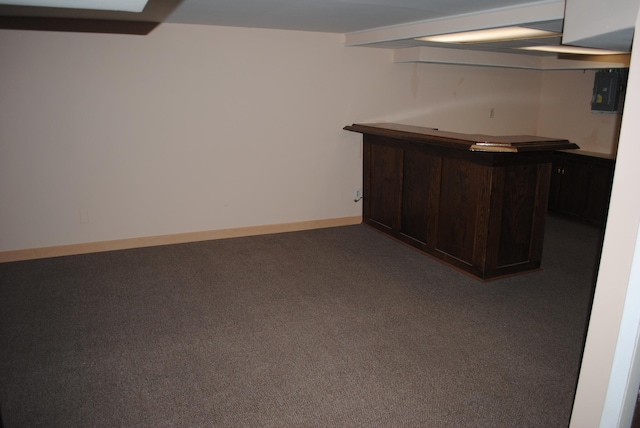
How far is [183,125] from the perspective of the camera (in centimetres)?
465

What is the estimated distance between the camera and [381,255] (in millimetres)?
4488

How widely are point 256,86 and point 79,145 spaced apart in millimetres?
1774

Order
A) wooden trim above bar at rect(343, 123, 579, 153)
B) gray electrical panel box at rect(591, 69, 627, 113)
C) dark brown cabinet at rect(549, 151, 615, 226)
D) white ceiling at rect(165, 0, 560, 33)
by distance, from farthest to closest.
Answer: gray electrical panel box at rect(591, 69, 627, 113)
dark brown cabinet at rect(549, 151, 615, 226)
wooden trim above bar at rect(343, 123, 579, 153)
white ceiling at rect(165, 0, 560, 33)

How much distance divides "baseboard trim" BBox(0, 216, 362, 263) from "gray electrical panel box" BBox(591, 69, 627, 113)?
10.5 ft

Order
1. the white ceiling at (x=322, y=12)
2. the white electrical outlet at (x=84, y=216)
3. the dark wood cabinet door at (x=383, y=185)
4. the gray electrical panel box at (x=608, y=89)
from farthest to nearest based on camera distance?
the gray electrical panel box at (x=608, y=89) < the dark wood cabinet door at (x=383, y=185) < the white electrical outlet at (x=84, y=216) < the white ceiling at (x=322, y=12)

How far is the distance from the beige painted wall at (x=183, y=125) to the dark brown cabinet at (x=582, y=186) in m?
1.84

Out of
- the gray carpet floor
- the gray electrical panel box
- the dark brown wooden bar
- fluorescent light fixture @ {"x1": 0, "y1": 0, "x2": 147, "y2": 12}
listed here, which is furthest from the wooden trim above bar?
fluorescent light fixture @ {"x1": 0, "y1": 0, "x2": 147, "y2": 12}

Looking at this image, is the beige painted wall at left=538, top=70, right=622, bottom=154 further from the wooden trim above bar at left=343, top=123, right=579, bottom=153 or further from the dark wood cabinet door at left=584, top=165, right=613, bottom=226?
the wooden trim above bar at left=343, top=123, right=579, bottom=153

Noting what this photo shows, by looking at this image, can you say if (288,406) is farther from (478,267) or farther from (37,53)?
(37,53)

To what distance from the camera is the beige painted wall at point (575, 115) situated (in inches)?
226

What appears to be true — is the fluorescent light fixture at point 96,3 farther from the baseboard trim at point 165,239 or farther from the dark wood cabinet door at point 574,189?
the dark wood cabinet door at point 574,189

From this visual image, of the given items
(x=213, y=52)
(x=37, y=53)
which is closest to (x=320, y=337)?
(x=213, y=52)

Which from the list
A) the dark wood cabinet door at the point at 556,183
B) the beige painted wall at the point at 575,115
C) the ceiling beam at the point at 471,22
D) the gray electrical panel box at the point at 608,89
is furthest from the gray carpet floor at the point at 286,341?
the gray electrical panel box at the point at 608,89

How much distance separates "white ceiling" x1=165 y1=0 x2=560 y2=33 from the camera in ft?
10.2
